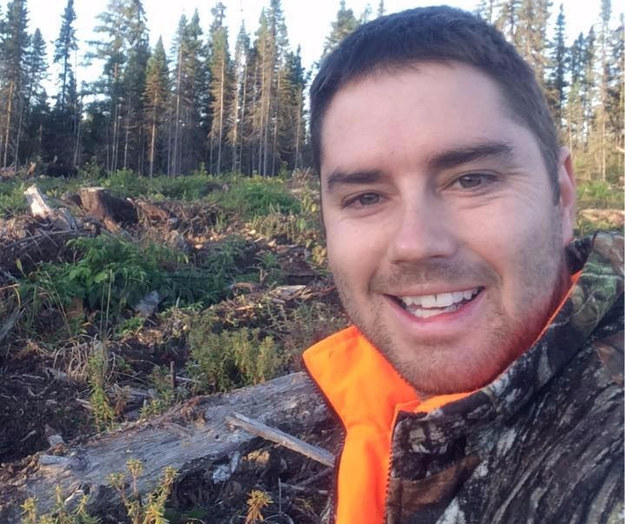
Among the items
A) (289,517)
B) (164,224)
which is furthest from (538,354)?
(164,224)

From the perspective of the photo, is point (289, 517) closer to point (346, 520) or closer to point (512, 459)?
point (346, 520)

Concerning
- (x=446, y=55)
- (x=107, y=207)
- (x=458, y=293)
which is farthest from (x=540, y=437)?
(x=107, y=207)

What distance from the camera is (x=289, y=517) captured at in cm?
335

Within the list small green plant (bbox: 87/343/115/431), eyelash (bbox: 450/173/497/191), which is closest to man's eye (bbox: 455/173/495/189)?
eyelash (bbox: 450/173/497/191)

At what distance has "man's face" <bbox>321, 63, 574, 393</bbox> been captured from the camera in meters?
1.65

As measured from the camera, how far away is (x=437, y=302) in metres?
1.73

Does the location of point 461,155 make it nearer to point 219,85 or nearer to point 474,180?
point 474,180

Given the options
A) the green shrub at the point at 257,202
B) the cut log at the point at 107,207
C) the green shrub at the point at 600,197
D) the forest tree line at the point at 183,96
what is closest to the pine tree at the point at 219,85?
the forest tree line at the point at 183,96

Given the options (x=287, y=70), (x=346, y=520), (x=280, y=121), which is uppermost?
(x=287, y=70)

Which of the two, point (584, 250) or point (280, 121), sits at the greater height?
point (280, 121)

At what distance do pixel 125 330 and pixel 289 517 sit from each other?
3322 millimetres

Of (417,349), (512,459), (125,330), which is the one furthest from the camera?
(125,330)

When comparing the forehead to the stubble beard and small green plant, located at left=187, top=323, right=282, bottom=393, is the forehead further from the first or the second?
small green plant, located at left=187, top=323, right=282, bottom=393

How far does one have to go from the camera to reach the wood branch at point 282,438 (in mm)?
3547
